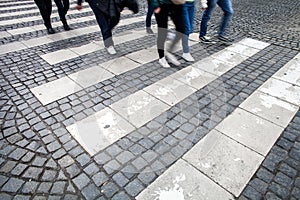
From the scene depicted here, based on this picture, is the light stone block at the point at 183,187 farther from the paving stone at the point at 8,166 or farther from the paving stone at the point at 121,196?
the paving stone at the point at 8,166

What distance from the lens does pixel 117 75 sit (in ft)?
12.6

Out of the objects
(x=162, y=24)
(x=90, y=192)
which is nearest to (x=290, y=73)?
(x=162, y=24)

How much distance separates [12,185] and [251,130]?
2.69 meters

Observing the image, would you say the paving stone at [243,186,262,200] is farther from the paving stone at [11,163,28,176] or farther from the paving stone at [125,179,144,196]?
the paving stone at [11,163,28,176]

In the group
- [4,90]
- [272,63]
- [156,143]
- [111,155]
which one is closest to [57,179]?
[111,155]

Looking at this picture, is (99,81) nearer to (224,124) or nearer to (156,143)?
(156,143)

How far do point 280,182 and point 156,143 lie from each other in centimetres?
129

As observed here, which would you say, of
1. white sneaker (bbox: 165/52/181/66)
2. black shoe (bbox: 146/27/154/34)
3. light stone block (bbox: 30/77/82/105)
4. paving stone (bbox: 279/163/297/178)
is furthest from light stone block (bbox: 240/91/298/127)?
black shoe (bbox: 146/27/154/34)

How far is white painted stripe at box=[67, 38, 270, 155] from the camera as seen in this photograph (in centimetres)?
286

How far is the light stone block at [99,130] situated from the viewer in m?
2.52

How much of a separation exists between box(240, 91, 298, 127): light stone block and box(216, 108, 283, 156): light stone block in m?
0.11

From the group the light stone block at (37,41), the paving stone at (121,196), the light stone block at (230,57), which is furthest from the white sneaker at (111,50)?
the paving stone at (121,196)

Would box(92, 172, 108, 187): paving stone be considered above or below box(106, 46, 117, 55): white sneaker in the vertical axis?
below

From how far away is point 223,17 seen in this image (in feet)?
16.4
